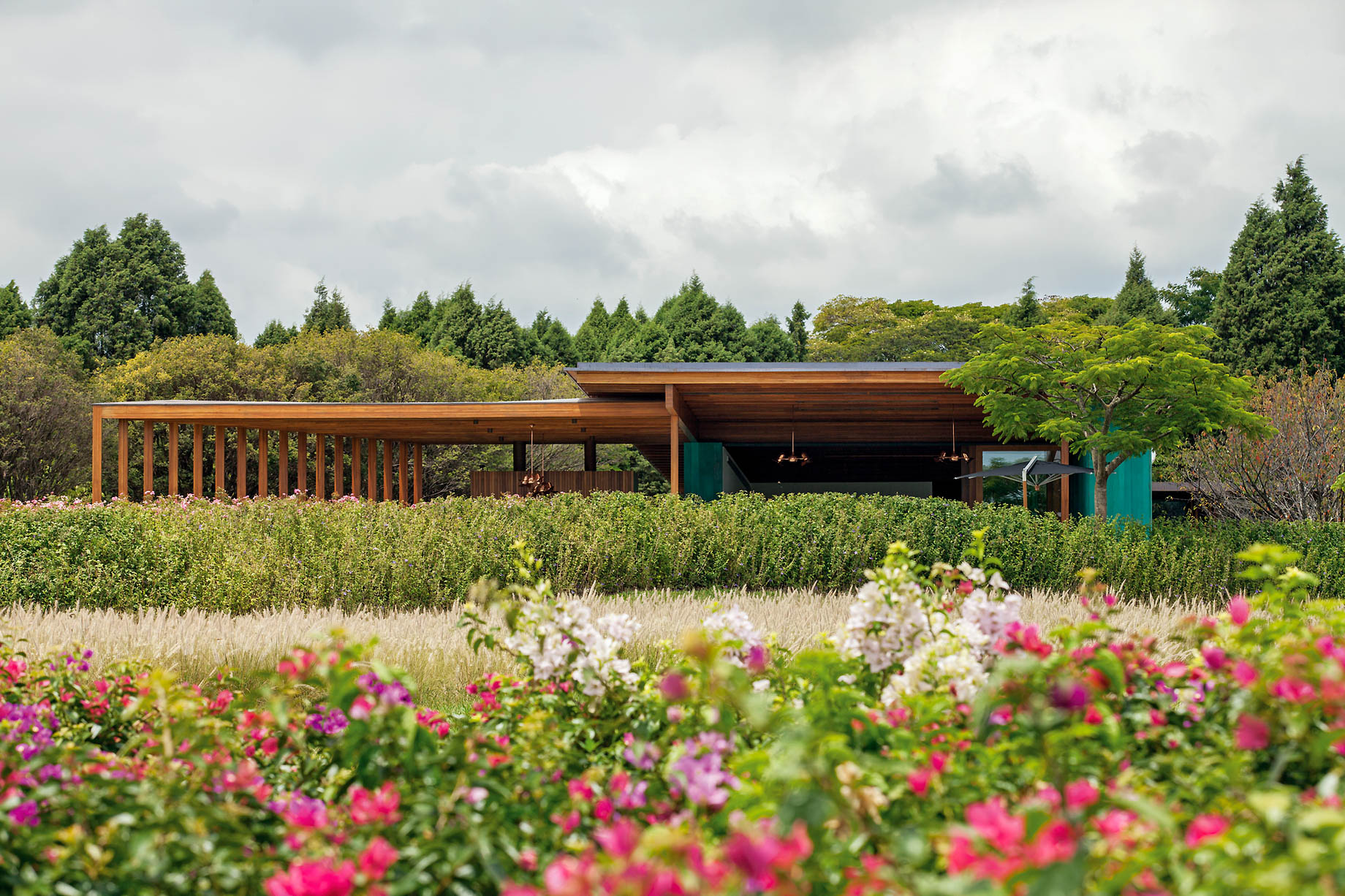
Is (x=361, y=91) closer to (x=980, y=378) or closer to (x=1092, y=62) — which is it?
(x=980, y=378)

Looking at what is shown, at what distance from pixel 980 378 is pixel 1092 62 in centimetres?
626

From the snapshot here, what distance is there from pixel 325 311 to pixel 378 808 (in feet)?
126

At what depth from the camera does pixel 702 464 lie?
17.3m

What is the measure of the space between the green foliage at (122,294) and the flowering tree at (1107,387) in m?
30.5

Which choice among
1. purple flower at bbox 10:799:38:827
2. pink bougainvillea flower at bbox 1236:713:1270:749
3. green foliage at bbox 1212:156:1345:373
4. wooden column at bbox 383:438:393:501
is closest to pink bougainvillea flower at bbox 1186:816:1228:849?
pink bougainvillea flower at bbox 1236:713:1270:749

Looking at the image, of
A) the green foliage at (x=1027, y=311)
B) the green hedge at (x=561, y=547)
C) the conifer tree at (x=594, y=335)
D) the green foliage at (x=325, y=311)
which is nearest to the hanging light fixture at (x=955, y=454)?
the green hedge at (x=561, y=547)

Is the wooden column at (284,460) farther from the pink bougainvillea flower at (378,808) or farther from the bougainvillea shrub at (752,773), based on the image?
the pink bougainvillea flower at (378,808)

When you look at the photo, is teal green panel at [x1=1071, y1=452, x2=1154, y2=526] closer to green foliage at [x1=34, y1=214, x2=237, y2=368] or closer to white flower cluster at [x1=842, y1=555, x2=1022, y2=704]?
white flower cluster at [x1=842, y1=555, x2=1022, y2=704]

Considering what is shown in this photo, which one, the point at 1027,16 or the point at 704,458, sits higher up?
the point at 1027,16

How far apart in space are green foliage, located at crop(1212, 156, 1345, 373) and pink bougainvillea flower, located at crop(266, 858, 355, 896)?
28670 mm

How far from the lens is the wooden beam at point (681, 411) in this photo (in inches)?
459

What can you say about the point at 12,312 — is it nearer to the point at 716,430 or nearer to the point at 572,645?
the point at 716,430

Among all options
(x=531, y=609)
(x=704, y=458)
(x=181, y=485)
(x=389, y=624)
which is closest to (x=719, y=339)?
(x=704, y=458)

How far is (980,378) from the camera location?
10344mm
